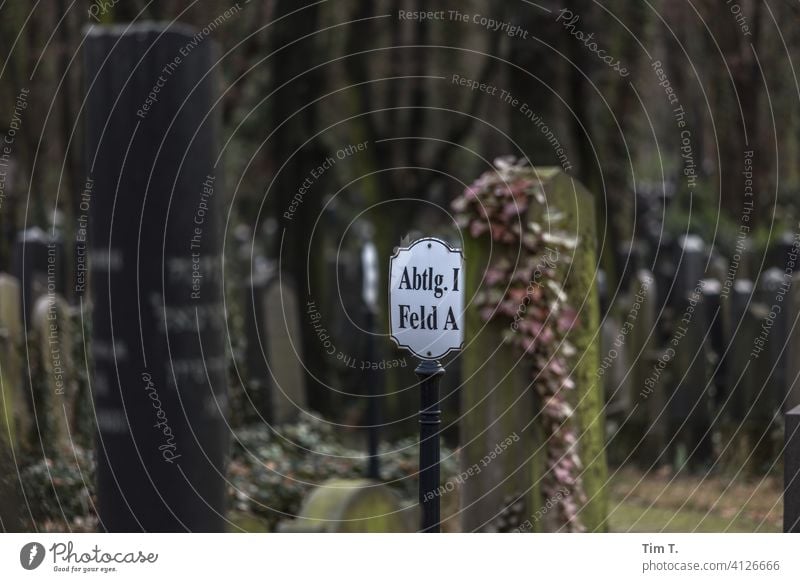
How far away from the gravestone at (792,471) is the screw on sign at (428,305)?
1460mm

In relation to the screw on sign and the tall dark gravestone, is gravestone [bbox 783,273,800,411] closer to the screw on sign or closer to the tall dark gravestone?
the screw on sign

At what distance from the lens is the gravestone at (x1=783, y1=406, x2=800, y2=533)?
525cm

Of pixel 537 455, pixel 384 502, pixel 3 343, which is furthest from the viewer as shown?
pixel 3 343

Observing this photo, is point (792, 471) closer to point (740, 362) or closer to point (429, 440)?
point (429, 440)

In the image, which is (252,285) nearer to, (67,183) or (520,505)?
(67,183)

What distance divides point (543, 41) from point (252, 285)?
147 inches

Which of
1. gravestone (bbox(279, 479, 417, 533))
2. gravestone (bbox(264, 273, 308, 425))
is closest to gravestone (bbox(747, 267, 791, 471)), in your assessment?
gravestone (bbox(279, 479, 417, 533))

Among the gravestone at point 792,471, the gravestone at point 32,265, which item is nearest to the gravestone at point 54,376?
the gravestone at point 32,265

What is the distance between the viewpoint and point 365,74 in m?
14.6

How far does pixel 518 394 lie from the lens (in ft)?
22.2

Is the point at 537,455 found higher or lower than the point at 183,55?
lower
